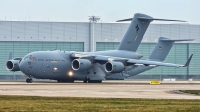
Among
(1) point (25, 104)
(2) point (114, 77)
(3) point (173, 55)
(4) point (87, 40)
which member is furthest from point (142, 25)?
(1) point (25, 104)

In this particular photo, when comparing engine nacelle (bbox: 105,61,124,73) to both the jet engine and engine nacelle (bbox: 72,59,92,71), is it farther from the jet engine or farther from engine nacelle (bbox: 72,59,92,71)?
the jet engine

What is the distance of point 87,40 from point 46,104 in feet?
239

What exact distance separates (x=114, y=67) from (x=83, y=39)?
37.2 m

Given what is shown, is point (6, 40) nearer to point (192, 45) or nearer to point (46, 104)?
point (192, 45)

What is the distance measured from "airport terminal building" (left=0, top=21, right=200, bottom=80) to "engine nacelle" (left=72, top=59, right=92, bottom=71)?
33.9 m

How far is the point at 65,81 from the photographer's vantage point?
68.2m

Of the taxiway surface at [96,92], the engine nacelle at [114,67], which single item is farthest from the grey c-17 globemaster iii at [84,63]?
the taxiway surface at [96,92]

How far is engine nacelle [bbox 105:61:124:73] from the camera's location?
64450mm

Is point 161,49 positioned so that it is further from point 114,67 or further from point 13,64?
point 13,64

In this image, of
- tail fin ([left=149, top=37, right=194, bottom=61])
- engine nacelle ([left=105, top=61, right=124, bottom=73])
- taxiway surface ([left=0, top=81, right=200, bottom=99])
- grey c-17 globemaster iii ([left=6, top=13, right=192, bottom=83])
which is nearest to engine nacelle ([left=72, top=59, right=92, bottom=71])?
grey c-17 globemaster iii ([left=6, top=13, right=192, bottom=83])

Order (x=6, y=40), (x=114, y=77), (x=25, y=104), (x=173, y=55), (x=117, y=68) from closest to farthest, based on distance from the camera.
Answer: (x=25, y=104), (x=117, y=68), (x=114, y=77), (x=6, y=40), (x=173, y=55)

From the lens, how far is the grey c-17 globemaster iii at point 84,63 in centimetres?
6431

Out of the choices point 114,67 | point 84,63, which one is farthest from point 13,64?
point 114,67

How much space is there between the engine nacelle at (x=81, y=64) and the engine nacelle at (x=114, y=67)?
2230 millimetres
